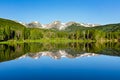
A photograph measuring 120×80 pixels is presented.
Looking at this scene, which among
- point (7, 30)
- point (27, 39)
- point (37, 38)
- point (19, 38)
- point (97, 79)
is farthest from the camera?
point (37, 38)

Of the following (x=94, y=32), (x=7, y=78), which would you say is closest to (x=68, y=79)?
(x=7, y=78)

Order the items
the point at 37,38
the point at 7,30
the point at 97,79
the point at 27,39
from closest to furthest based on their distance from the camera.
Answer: the point at 97,79
the point at 7,30
the point at 27,39
the point at 37,38

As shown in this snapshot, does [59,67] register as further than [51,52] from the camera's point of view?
No

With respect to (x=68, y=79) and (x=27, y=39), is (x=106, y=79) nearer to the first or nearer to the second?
(x=68, y=79)

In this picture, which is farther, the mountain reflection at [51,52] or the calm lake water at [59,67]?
the mountain reflection at [51,52]

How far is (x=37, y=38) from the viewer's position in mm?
194375

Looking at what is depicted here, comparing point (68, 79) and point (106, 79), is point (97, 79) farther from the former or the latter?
A: point (68, 79)

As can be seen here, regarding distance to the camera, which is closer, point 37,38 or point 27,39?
point 27,39

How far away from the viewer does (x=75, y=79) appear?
24219 millimetres

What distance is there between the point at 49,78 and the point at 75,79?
8.41ft

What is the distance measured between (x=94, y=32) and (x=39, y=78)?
166 metres

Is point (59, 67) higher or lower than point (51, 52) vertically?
higher

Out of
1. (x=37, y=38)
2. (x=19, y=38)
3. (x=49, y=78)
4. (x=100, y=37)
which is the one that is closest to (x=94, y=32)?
(x=100, y=37)

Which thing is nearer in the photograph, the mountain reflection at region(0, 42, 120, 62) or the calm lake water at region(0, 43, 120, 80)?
the calm lake water at region(0, 43, 120, 80)
